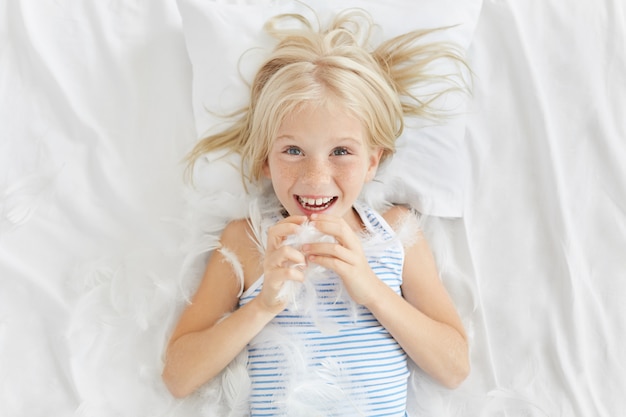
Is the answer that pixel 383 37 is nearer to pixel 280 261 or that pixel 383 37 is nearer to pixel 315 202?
pixel 315 202

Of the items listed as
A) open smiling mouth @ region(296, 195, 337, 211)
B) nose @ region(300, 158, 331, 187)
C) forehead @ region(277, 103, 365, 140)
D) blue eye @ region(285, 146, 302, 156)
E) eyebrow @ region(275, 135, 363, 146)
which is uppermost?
forehead @ region(277, 103, 365, 140)

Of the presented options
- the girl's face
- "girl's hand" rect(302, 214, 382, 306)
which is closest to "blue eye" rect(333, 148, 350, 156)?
the girl's face

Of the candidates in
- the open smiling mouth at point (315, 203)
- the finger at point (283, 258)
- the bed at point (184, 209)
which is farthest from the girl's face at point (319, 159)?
the bed at point (184, 209)

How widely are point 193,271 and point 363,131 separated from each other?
0.45 m

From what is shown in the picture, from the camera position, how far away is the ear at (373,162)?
1.46 meters

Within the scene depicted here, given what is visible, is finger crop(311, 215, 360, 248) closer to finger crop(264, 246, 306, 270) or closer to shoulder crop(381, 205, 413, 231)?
finger crop(264, 246, 306, 270)

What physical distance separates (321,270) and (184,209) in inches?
14.8

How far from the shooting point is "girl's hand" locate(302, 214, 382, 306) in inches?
51.7

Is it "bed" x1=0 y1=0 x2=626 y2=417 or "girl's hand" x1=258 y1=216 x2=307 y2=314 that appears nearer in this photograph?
"girl's hand" x1=258 y1=216 x2=307 y2=314

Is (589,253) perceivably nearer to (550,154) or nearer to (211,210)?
(550,154)

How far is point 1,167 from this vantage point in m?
1.65

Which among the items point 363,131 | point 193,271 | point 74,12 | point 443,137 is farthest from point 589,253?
point 74,12

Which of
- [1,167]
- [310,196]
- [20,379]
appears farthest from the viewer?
[1,167]

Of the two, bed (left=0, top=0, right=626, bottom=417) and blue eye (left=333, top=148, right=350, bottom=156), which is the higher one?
blue eye (left=333, top=148, right=350, bottom=156)
